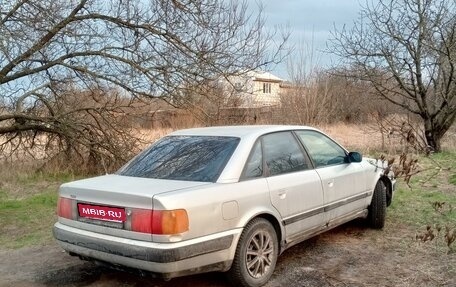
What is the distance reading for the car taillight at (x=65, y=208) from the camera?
13.1 ft

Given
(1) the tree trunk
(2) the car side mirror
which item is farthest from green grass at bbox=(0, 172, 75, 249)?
(1) the tree trunk

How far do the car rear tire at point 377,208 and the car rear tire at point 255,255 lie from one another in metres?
2.10

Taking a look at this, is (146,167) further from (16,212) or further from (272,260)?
(16,212)

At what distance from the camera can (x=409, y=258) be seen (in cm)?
479

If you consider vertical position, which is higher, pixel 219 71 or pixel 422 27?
pixel 422 27

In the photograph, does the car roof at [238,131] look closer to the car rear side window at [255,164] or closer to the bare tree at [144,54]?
the car rear side window at [255,164]

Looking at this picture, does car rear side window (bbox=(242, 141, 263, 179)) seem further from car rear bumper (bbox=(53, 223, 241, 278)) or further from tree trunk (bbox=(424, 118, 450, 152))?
tree trunk (bbox=(424, 118, 450, 152))

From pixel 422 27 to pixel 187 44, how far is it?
7.77 metres

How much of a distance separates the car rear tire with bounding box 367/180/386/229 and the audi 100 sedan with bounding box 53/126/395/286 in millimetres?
694

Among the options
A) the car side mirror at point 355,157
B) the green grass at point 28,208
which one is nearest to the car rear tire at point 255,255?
the car side mirror at point 355,157

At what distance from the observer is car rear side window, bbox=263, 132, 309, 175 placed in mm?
4402

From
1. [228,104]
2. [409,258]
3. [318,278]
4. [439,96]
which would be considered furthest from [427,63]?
[318,278]

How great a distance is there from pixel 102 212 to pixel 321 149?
266cm

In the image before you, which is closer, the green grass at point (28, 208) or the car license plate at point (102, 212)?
the car license plate at point (102, 212)
